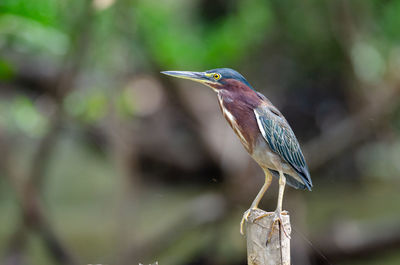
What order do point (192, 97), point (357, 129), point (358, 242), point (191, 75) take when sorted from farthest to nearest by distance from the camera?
1. point (192, 97)
2. point (358, 242)
3. point (357, 129)
4. point (191, 75)

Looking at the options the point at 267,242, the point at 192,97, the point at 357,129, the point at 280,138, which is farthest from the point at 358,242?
the point at 280,138

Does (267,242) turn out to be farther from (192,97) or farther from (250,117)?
(192,97)

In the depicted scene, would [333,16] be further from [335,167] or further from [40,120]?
[335,167]

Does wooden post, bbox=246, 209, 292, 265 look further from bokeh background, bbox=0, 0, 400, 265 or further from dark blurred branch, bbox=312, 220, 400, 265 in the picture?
dark blurred branch, bbox=312, 220, 400, 265

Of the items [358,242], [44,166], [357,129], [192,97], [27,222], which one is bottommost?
[358,242]

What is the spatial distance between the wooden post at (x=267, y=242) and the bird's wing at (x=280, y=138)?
145 mm

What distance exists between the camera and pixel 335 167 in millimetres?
7488

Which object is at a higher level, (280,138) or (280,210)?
(280,138)

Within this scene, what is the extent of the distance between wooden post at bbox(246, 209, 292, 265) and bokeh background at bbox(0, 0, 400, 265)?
733 mm

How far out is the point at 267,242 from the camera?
1503 millimetres

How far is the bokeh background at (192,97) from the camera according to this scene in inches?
144

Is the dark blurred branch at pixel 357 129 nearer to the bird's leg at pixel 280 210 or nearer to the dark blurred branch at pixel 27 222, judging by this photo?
the dark blurred branch at pixel 27 222

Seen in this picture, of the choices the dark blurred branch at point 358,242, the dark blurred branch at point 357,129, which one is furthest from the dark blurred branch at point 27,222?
the dark blurred branch at point 358,242

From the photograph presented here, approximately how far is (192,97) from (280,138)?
11.7 feet
